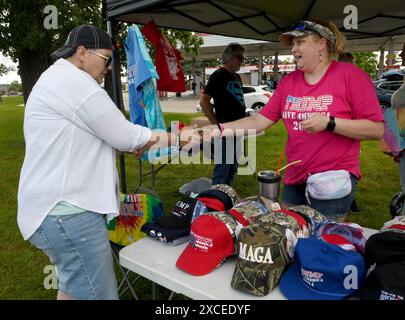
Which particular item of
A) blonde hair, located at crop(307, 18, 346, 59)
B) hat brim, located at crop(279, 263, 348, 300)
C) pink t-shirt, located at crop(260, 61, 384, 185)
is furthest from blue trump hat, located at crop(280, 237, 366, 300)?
blonde hair, located at crop(307, 18, 346, 59)

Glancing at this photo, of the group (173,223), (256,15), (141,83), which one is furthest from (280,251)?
(256,15)

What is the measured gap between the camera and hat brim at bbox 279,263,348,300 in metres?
1.21

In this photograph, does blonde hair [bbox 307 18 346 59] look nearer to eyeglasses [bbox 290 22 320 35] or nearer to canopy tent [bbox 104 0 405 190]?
eyeglasses [bbox 290 22 320 35]

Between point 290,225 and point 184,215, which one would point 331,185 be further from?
point 184,215

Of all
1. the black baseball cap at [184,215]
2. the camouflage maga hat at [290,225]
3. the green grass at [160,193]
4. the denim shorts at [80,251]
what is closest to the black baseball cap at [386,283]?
the camouflage maga hat at [290,225]

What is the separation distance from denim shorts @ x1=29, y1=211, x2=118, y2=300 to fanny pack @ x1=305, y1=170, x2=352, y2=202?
108 centimetres

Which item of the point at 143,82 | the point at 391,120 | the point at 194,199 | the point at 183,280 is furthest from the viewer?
the point at 143,82

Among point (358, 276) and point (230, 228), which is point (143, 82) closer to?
point (230, 228)

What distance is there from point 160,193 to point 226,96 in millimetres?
1820

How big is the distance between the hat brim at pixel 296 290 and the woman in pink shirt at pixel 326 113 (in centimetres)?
64

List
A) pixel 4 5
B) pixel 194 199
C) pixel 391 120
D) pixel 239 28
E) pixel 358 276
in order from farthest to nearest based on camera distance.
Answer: pixel 4 5 < pixel 239 28 < pixel 391 120 < pixel 194 199 < pixel 358 276

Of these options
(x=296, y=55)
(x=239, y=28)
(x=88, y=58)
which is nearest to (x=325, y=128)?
(x=296, y=55)

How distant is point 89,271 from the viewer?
5.07 ft

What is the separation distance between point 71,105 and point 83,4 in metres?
8.23
